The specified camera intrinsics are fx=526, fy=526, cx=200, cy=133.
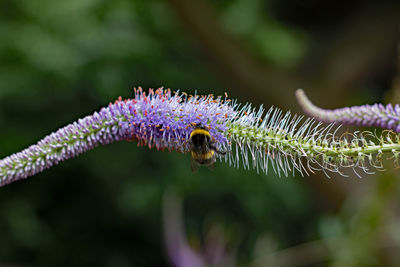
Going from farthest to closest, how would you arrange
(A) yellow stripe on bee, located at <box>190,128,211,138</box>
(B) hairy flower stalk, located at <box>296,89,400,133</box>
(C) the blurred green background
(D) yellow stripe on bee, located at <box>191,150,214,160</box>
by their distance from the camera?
1. (C) the blurred green background
2. (D) yellow stripe on bee, located at <box>191,150,214,160</box>
3. (A) yellow stripe on bee, located at <box>190,128,211,138</box>
4. (B) hairy flower stalk, located at <box>296,89,400,133</box>

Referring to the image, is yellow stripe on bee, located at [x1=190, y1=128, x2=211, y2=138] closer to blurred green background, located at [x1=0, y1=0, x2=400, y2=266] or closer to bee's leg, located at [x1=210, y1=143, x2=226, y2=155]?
bee's leg, located at [x1=210, y1=143, x2=226, y2=155]

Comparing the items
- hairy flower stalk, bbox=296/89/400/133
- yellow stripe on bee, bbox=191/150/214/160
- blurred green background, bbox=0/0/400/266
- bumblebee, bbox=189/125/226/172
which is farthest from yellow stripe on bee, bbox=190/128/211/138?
blurred green background, bbox=0/0/400/266

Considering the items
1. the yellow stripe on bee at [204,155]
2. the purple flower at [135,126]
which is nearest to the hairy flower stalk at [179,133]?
the purple flower at [135,126]

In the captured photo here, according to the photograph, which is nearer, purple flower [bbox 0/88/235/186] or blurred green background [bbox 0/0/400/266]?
purple flower [bbox 0/88/235/186]
